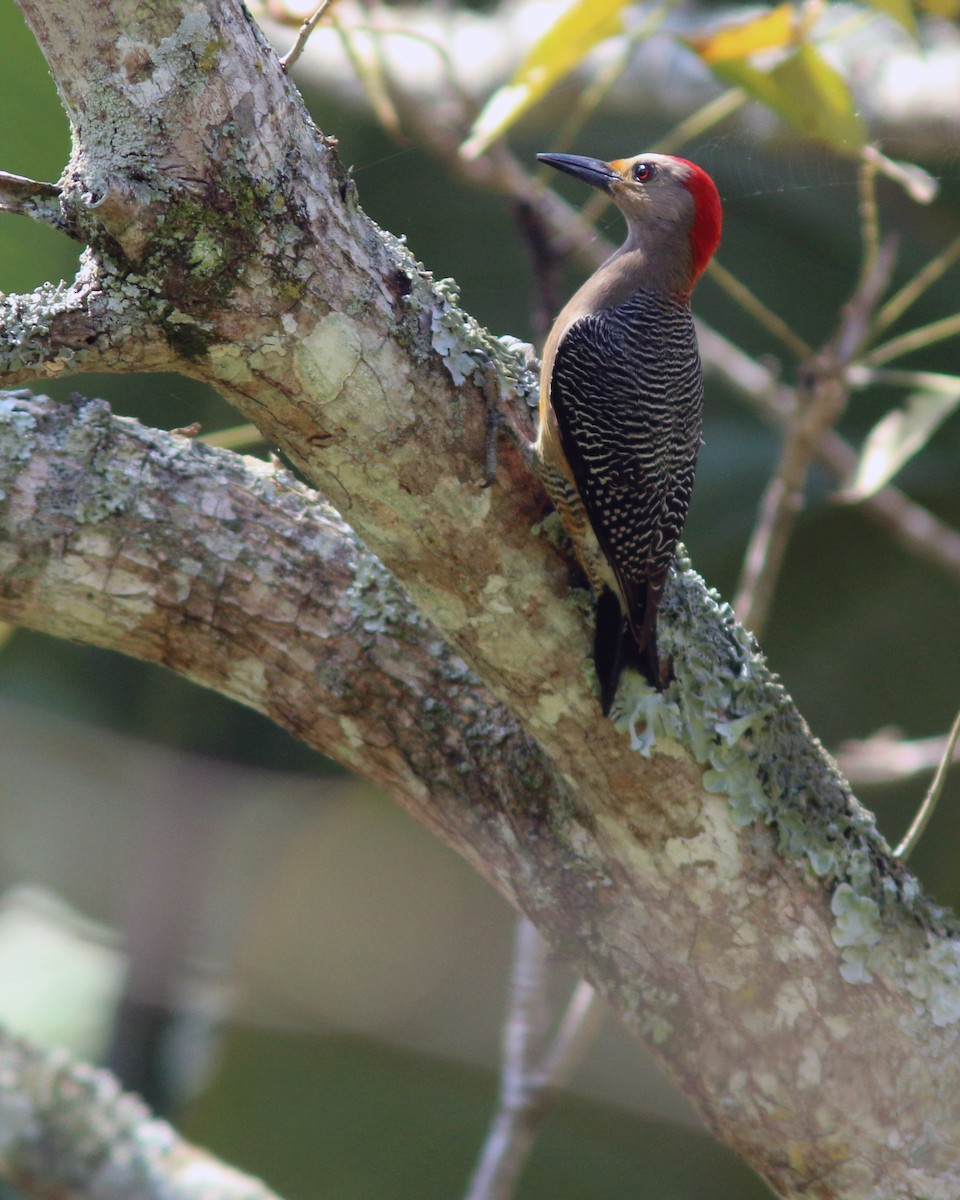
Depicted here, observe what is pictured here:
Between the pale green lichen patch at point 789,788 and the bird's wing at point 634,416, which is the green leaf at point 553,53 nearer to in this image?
the bird's wing at point 634,416

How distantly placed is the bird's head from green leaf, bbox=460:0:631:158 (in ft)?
0.51

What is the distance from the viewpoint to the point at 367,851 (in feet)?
16.5

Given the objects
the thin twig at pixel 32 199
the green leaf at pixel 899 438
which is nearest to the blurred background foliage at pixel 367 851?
the green leaf at pixel 899 438

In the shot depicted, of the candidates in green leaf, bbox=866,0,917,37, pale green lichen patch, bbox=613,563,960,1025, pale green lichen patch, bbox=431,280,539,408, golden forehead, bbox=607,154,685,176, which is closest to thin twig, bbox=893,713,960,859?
pale green lichen patch, bbox=613,563,960,1025

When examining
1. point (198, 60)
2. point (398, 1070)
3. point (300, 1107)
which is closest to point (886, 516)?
point (198, 60)

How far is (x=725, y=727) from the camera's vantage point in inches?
63.7

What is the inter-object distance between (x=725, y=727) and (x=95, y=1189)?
169cm

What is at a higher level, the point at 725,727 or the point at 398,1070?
the point at 725,727

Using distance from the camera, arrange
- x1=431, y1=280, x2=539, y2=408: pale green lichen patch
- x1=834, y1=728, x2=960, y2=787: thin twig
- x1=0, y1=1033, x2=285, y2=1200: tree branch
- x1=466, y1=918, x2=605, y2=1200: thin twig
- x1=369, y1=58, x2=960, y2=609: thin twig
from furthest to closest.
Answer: x1=834, y1=728, x2=960, y2=787: thin twig → x1=369, y1=58, x2=960, y2=609: thin twig → x1=466, y1=918, x2=605, y2=1200: thin twig → x1=0, y1=1033, x2=285, y2=1200: tree branch → x1=431, y1=280, x2=539, y2=408: pale green lichen patch

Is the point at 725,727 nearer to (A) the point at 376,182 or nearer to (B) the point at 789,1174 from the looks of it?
(B) the point at 789,1174

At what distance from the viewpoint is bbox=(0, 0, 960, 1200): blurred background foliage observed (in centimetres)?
473

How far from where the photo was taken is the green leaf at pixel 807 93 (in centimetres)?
227

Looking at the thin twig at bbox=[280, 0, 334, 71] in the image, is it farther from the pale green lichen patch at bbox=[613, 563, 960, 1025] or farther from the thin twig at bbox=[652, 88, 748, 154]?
the thin twig at bbox=[652, 88, 748, 154]

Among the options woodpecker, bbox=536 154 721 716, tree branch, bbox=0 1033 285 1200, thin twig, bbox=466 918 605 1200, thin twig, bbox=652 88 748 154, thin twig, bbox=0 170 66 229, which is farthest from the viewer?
thin twig, bbox=652 88 748 154
